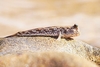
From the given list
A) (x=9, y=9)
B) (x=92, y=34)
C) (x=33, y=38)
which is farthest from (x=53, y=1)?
(x=33, y=38)

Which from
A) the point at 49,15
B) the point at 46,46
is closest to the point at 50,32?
the point at 46,46

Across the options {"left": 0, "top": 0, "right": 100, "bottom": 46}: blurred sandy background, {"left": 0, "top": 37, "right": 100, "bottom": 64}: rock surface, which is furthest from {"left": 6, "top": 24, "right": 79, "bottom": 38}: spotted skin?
{"left": 0, "top": 0, "right": 100, "bottom": 46}: blurred sandy background

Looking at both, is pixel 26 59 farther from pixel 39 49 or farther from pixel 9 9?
pixel 9 9

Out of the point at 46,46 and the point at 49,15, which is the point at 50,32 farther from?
the point at 49,15

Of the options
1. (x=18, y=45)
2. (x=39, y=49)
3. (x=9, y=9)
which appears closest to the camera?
(x=39, y=49)

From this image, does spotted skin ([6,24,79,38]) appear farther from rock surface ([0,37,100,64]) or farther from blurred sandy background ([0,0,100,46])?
blurred sandy background ([0,0,100,46])

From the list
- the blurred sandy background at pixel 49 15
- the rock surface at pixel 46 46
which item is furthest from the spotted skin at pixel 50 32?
the blurred sandy background at pixel 49 15

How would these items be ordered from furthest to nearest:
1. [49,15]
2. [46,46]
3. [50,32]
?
[49,15] → [50,32] → [46,46]

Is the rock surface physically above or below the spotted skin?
below

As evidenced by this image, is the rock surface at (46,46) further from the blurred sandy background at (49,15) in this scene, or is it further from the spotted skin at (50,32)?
the blurred sandy background at (49,15)
